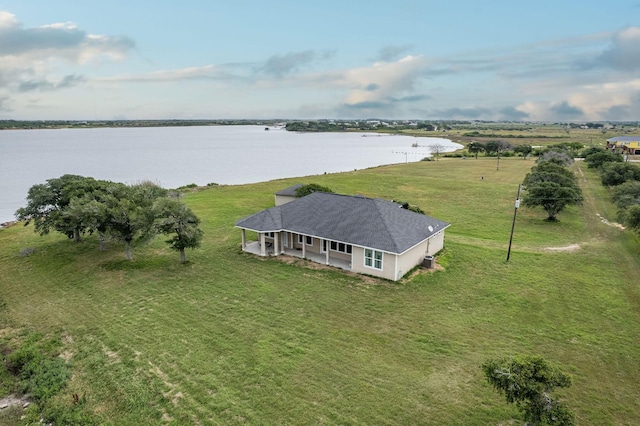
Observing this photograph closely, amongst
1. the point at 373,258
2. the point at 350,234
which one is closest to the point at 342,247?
the point at 350,234

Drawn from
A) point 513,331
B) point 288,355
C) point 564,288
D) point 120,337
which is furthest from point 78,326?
point 564,288

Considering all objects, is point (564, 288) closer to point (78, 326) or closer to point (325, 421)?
point (325, 421)

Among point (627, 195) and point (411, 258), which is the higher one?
point (627, 195)

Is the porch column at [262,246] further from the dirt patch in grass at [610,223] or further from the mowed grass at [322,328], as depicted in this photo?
the dirt patch in grass at [610,223]

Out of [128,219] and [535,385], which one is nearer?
[535,385]

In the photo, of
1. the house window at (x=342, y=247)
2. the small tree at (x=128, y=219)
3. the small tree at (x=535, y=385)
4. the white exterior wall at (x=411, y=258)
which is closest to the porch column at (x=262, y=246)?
the house window at (x=342, y=247)

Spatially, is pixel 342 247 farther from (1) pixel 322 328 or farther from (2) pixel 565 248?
(2) pixel 565 248
